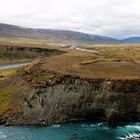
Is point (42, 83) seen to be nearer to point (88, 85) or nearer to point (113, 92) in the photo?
point (88, 85)

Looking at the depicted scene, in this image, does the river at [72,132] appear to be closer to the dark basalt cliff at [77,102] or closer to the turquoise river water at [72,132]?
the turquoise river water at [72,132]

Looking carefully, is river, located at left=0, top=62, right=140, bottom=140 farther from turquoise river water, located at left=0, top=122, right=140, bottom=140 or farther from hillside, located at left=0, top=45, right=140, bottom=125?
hillside, located at left=0, top=45, right=140, bottom=125

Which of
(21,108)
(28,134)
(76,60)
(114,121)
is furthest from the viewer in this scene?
(76,60)

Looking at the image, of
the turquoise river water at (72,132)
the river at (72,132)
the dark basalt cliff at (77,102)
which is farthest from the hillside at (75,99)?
the turquoise river water at (72,132)

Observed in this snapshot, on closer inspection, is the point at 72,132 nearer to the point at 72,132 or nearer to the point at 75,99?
the point at 72,132

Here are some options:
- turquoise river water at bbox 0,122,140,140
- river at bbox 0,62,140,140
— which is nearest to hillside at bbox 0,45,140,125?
river at bbox 0,62,140,140

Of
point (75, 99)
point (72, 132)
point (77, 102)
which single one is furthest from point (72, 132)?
point (75, 99)

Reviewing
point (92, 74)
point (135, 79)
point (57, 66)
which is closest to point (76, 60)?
point (57, 66)
